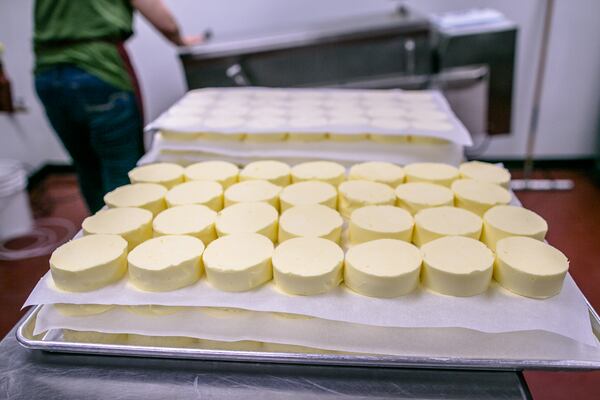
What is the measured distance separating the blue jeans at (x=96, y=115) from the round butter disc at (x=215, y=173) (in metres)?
0.64

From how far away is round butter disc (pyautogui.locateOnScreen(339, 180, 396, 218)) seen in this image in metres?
1.20

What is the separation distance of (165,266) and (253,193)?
38 cm

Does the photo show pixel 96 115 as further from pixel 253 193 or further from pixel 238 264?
pixel 238 264

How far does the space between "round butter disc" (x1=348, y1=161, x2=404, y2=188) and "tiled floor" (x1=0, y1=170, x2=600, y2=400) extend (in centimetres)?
106

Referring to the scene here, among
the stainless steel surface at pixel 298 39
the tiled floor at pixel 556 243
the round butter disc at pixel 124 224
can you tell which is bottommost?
the tiled floor at pixel 556 243

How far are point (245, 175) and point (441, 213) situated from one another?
535 millimetres

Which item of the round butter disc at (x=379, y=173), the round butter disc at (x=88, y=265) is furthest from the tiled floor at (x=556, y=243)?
the round butter disc at (x=88, y=265)

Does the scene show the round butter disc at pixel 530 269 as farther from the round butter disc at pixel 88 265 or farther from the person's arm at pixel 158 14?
the person's arm at pixel 158 14

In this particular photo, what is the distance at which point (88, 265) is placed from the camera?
922 mm

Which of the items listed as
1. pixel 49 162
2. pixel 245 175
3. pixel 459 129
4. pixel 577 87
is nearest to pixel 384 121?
pixel 459 129

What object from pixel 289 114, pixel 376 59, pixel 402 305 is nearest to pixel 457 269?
pixel 402 305

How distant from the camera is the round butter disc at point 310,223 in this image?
105 centimetres

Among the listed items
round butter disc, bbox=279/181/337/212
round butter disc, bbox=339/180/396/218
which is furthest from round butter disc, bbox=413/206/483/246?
round butter disc, bbox=279/181/337/212

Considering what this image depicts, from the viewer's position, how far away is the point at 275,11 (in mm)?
3191
